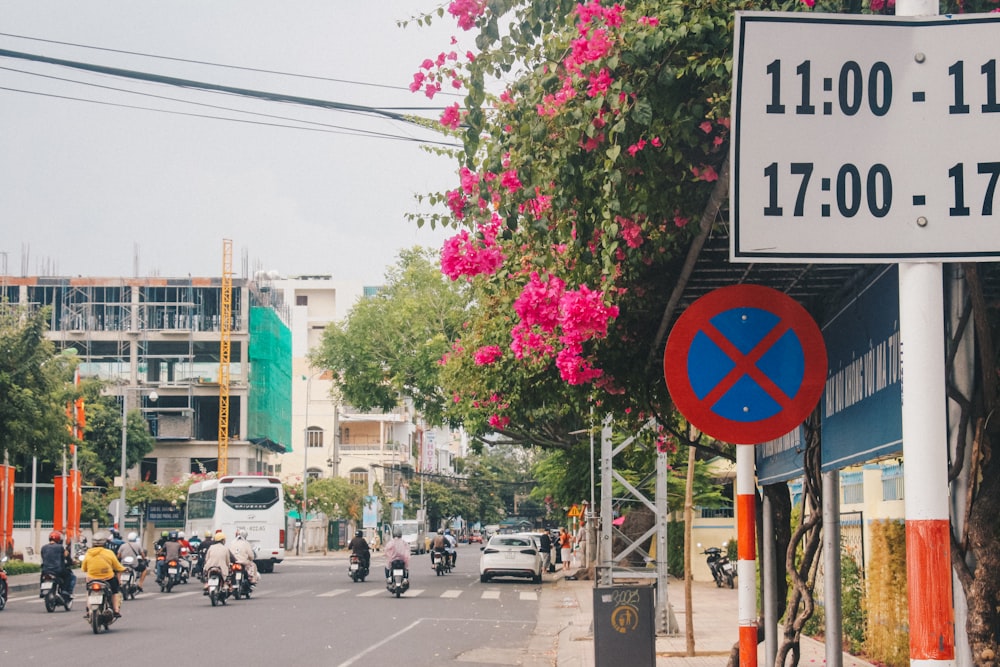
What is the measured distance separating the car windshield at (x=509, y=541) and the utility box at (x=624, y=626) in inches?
1102

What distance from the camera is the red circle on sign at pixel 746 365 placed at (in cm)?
543

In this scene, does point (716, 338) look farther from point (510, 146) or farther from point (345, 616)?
point (345, 616)

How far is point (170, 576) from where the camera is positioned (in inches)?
1277

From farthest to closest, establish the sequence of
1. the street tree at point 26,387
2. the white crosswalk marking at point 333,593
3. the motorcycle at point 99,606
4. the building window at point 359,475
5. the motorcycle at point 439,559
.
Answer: the building window at point 359,475
the motorcycle at point 439,559
the street tree at point 26,387
the white crosswalk marking at point 333,593
the motorcycle at point 99,606

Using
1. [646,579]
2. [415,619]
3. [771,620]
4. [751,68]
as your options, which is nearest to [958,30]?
[751,68]

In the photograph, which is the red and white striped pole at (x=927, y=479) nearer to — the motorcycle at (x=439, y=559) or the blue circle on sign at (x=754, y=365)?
the blue circle on sign at (x=754, y=365)

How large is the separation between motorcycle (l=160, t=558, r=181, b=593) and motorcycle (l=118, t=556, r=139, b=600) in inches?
146

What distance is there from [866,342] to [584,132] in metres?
1.74

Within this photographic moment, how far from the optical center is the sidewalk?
1548 centimetres

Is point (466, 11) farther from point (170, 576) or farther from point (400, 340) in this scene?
point (400, 340)

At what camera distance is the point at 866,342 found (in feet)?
19.7

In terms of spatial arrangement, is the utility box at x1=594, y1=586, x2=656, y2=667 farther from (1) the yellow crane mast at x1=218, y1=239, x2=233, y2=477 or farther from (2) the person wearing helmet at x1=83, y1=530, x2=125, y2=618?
(1) the yellow crane mast at x1=218, y1=239, x2=233, y2=477

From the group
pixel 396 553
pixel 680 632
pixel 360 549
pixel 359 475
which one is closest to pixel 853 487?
pixel 680 632

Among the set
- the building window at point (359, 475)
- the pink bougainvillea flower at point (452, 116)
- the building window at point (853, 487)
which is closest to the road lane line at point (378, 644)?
the building window at point (853, 487)
